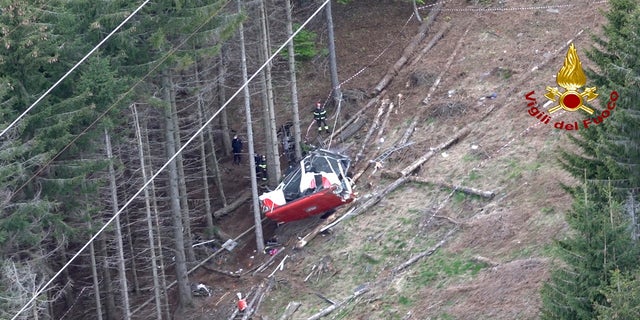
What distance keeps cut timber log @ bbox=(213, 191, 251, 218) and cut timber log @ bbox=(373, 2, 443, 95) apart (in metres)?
5.87

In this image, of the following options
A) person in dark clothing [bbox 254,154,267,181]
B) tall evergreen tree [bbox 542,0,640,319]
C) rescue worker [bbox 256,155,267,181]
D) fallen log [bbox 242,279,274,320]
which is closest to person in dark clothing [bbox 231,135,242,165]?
rescue worker [bbox 256,155,267,181]

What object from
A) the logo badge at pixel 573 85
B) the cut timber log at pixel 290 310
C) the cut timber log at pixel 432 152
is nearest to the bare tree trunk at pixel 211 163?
the cut timber log at pixel 290 310

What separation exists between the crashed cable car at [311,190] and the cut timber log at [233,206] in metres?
3.61

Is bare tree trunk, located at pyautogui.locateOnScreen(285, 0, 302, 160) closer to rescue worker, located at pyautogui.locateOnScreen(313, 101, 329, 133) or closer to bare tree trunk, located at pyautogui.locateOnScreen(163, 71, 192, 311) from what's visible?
rescue worker, located at pyautogui.locateOnScreen(313, 101, 329, 133)

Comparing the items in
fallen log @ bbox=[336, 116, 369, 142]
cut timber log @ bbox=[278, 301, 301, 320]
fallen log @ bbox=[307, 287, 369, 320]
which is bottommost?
cut timber log @ bbox=[278, 301, 301, 320]

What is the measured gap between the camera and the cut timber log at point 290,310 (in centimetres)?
2397

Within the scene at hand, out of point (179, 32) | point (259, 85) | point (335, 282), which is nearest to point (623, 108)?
point (335, 282)

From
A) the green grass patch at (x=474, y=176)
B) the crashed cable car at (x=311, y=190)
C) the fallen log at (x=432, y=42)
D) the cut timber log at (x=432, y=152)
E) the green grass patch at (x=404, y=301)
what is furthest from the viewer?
the fallen log at (x=432, y=42)

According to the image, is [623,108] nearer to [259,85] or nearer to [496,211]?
[496,211]

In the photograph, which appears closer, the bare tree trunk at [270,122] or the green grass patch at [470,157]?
the green grass patch at [470,157]

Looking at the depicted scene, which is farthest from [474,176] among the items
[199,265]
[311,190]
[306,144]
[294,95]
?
[199,265]

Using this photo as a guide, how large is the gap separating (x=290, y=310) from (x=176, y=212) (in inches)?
196

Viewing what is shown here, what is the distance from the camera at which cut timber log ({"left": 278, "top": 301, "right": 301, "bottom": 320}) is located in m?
24.0

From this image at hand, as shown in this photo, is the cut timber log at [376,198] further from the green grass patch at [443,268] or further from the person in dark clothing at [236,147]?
the person in dark clothing at [236,147]
